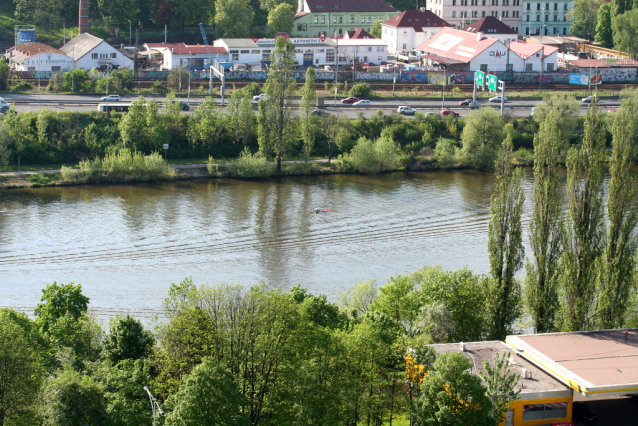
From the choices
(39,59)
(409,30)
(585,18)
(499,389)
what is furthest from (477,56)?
(499,389)

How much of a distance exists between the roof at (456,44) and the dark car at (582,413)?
48927mm

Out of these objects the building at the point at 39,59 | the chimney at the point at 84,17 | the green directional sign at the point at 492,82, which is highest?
the chimney at the point at 84,17

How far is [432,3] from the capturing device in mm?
81125

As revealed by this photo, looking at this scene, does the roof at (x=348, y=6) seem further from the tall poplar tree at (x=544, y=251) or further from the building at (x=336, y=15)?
the tall poplar tree at (x=544, y=251)

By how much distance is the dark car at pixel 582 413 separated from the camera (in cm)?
1894

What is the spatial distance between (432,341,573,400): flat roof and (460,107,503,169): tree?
28.1 metres

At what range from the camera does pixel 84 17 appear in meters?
66.9

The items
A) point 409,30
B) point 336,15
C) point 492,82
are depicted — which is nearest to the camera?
point 492,82

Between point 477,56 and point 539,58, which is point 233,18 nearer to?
point 477,56

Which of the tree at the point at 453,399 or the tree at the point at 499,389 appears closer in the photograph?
the tree at the point at 453,399

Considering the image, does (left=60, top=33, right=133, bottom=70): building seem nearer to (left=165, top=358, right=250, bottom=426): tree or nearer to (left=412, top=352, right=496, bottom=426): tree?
(left=165, top=358, right=250, bottom=426): tree

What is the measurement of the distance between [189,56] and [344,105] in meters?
14.2

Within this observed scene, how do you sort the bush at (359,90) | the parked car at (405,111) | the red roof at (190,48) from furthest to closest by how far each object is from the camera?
the red roof at (190,48)
the bush at (359,90)
the parked car at (405,111)

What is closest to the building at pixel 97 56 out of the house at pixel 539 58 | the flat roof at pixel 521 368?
the house at pixel 539 58
